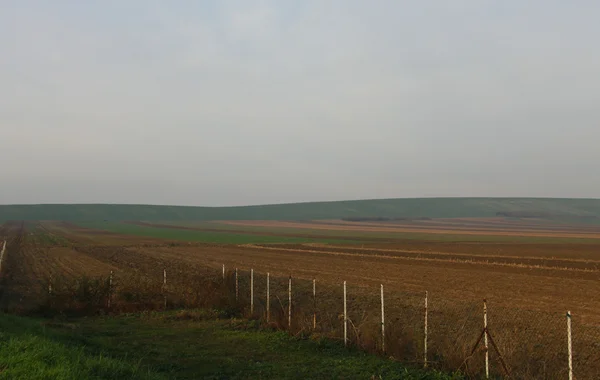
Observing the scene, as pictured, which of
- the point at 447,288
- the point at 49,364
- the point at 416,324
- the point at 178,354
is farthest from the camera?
the point at 447,288

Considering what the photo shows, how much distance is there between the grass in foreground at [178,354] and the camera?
26.2 ft

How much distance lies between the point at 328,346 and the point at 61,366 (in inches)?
251

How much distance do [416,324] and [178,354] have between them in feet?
26.2

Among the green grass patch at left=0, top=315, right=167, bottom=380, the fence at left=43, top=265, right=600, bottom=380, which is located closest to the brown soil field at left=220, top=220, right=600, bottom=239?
the fence at left=43, top=265, right=600, bottom=380

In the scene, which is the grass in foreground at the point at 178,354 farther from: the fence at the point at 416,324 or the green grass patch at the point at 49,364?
the fence at the point at 416,324

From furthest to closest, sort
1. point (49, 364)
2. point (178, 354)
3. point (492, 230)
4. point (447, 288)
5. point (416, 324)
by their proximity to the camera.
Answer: point (492, 230) → point (447, 288) → point (416, 324) → point (178, 354) → point (49, 364)

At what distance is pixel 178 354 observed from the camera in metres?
11.9

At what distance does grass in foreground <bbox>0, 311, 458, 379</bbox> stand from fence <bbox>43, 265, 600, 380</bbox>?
2.02 feet

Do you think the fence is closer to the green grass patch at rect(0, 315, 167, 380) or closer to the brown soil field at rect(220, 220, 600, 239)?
the green grass patch at rect(0, 315, 167, 380)

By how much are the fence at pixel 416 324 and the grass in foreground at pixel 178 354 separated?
0.62 meters

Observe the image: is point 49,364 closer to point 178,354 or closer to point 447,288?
point 178,354

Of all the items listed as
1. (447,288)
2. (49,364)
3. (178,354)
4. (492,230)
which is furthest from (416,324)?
(492,230)

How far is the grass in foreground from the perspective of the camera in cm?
798

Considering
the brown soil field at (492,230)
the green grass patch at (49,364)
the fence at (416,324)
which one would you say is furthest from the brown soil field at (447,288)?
the brown soil field at (492,230)
